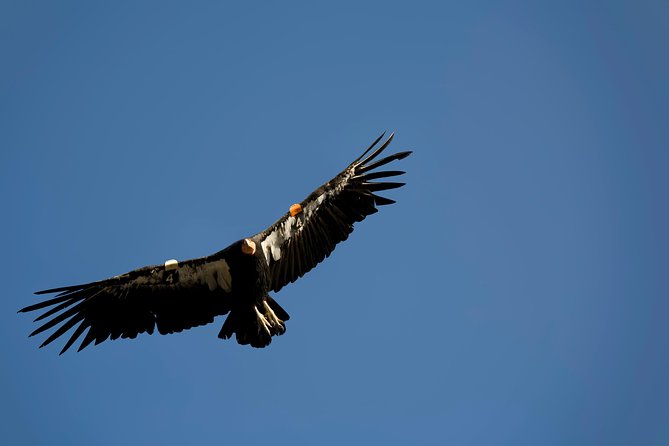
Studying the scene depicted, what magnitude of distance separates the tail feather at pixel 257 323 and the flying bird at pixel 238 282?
2 cm

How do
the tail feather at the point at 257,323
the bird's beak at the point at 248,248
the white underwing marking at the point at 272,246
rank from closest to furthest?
the bird's beak at the point at 248,248, the tail feather at the point at 257,323, the white underwing marking at the point at 272,246

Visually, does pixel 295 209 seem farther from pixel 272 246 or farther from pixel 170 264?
pixel 170 264

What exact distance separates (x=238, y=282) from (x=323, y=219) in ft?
6.30

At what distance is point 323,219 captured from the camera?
56.7 feet

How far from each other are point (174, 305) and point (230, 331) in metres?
1.08

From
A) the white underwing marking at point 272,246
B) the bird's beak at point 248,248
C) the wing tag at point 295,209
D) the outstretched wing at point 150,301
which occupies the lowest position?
the outstretched wing at point 150,301

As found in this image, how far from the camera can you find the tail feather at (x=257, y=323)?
1650cm

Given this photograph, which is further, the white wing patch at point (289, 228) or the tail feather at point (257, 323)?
the white wing patch at point (289, 228)

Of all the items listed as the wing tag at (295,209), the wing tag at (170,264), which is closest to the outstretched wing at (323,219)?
the wing tag at (295,209)

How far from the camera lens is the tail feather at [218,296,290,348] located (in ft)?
54.1

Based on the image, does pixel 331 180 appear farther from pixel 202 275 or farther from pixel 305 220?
pixel 202 275

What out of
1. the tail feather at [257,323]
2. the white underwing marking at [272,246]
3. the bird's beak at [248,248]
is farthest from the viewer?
the white underwing marking at [272,246]

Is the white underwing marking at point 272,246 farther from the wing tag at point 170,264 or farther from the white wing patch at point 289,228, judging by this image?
the wing tag at point 170,264

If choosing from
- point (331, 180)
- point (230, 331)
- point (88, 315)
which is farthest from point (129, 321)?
point (331, 180)
